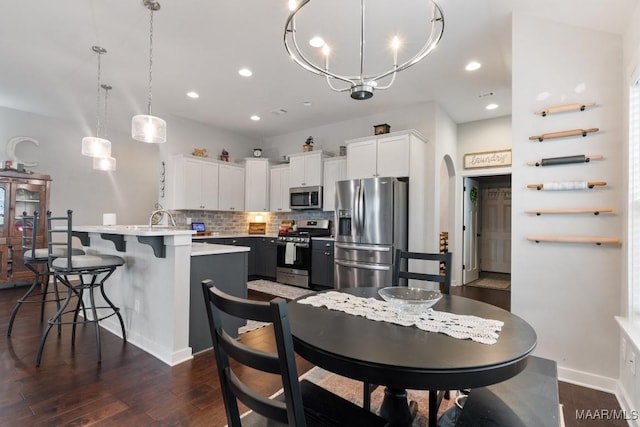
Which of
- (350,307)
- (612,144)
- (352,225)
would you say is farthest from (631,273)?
(352,225)

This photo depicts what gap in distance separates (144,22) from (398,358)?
342 centimetres

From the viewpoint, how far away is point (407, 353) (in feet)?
3.30

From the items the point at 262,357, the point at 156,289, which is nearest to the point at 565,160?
the point at 262,357

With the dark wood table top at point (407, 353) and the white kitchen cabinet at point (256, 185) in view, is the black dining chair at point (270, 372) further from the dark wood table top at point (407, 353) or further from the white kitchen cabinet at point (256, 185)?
the white kitchen cabinet at point (256, 185)

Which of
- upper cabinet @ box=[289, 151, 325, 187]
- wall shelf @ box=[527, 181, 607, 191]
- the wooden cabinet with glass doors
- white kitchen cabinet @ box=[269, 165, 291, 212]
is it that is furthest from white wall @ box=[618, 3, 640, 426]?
the wooden cabinet with glass doors

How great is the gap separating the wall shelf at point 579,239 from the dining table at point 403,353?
1266 mm

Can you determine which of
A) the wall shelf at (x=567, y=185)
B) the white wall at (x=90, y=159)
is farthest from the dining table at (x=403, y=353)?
Answer: the white wall at (x=90, y=159)

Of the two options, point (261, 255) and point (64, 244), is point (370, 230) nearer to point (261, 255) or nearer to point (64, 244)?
point (261, 255)

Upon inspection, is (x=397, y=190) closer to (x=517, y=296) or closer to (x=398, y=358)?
(x=517, y=296)

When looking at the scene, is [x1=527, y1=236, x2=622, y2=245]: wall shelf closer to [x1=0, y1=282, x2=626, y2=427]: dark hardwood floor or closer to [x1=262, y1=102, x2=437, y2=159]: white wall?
[x1=0, y1=282, x2=626, y2=427]: dark hardwood floor

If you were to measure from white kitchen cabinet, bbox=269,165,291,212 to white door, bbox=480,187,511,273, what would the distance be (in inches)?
179

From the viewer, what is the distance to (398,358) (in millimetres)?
968

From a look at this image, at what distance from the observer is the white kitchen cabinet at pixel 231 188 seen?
591cm

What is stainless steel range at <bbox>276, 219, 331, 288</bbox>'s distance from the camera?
5254 mm
